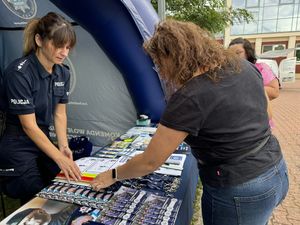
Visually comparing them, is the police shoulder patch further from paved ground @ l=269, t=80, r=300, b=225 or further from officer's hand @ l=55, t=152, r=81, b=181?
paved ground @ l=269, t=80, r=300, b=225

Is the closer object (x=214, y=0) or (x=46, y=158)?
(x=46, y=158)

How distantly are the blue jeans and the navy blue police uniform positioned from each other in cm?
101

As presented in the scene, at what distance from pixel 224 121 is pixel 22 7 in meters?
2.37

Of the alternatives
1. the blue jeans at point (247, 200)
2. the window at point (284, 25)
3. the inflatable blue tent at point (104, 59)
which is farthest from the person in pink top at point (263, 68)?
the window at point (284, 25)

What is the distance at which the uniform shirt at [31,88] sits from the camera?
1.44 meters

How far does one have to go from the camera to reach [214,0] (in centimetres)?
461

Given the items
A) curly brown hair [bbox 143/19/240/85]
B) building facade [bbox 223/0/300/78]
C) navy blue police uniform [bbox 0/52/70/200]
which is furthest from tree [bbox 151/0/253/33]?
building facade [bbox 223/0/300/78]

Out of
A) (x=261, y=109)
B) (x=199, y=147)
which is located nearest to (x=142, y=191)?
(x=199, y=147)

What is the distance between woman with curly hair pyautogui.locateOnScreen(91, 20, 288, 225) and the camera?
0.92 m

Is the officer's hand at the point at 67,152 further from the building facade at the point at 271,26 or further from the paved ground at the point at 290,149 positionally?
the building facade at the point at 271,26

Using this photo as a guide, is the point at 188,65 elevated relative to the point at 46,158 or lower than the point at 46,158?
elevated

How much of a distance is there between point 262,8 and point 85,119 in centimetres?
1906

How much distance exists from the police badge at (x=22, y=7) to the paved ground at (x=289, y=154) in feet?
7.68

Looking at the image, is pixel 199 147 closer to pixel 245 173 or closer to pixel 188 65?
pixel 245 173
